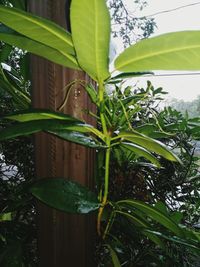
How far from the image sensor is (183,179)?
0.87 metres

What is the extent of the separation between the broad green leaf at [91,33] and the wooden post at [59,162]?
0.28ft

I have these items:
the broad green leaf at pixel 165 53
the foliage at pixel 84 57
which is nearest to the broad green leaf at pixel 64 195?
the foliage at pixel 84 57

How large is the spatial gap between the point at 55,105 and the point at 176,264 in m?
0.54

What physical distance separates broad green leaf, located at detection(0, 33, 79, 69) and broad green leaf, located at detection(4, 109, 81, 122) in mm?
85

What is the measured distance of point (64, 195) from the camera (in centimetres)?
37

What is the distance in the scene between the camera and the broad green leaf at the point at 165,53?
297 millimetres

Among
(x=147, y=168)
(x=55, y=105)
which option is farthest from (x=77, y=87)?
(x=147, y=168)

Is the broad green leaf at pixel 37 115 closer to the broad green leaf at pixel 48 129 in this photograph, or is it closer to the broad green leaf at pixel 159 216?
the broad green leaf at pixel 48 129

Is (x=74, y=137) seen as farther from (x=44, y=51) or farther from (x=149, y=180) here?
(x=149, y=180)

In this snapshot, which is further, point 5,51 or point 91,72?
point 5,51

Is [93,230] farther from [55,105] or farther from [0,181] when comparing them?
[0,181]

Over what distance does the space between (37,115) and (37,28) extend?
0.14 meters

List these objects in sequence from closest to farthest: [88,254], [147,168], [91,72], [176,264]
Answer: [91,72] < [88,254] < [176,264] < [147,168]

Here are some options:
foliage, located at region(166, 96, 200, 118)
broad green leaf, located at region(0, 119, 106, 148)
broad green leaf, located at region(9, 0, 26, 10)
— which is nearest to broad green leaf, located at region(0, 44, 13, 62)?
broad green leaf, located at region(9, 0, 26, 10)
